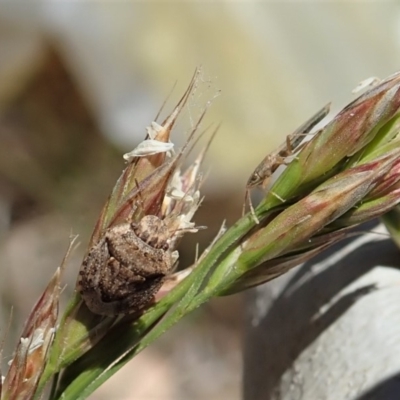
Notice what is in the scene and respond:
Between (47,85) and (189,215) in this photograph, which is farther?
(47,85)

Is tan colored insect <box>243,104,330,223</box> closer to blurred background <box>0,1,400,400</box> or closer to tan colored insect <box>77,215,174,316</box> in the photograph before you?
tan colored insect <box>77,215,174,316</box>

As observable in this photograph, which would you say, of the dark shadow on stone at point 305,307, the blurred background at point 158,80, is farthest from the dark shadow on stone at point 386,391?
the blurred background at point 158,80

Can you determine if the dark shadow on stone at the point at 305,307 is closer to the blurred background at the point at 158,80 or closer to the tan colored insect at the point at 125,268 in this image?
the tan colored insect at the point at 125,268

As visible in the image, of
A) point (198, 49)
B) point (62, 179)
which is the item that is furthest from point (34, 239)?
point (198, 49)

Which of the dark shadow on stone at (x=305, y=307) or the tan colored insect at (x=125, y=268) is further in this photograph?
the dark shadow on stone at (x=305, y=307)

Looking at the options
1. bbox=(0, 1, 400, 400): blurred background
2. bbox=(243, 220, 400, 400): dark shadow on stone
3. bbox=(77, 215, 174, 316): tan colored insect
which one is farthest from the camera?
bbox=(0, 1, 400, 400): blurred background

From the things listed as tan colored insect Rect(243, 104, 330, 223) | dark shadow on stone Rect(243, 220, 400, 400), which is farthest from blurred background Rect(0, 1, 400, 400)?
tan colored insect Rect(243, 104, 330, 223)

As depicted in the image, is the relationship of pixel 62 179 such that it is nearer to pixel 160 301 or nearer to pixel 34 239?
pixel 34 239

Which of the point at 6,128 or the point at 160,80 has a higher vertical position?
the point at 6,128
